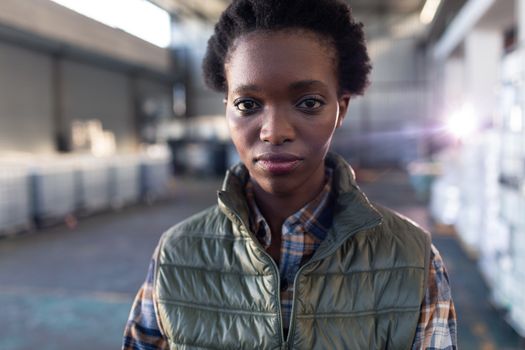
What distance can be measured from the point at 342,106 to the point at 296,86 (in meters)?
0.23

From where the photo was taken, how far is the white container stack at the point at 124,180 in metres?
11.5

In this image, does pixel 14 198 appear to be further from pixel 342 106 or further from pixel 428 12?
pixel 428 12

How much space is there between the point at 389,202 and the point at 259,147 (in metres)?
10.8

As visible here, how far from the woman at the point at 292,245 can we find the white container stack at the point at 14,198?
799 cm

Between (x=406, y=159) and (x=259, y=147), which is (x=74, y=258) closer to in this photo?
(x=259, y=147)

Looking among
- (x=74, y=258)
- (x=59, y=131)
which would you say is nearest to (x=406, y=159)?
(x=59, y=131)

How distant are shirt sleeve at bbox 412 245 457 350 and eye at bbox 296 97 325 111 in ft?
1.59

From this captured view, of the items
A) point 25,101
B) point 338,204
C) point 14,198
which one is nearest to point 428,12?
point 25,101

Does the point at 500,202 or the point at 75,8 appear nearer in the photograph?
the point at 500,202

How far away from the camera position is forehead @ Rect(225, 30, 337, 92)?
1.09m

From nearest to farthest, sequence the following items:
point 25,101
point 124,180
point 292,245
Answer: point 292,245 → point 124,180 → point 25,101

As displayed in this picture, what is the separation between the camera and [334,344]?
109cm

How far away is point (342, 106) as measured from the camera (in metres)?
1.27

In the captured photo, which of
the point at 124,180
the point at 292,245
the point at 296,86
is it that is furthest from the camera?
the point at 124,180
